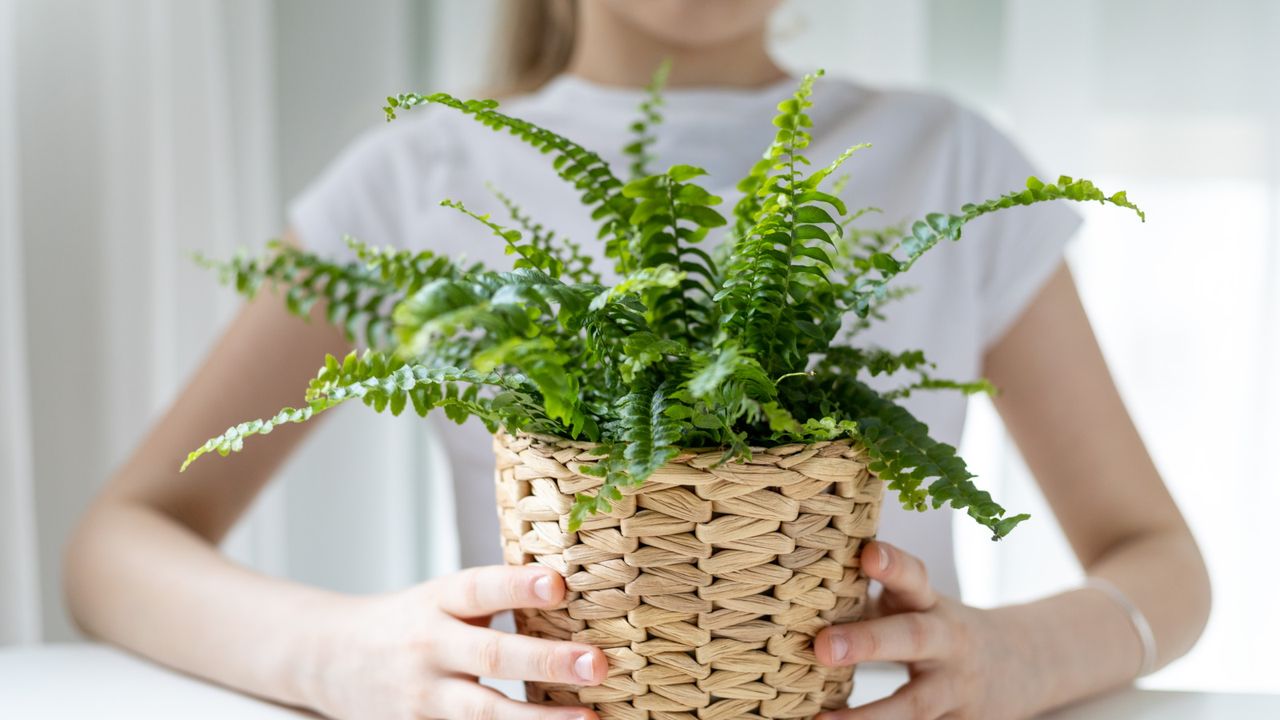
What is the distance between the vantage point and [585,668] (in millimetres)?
533

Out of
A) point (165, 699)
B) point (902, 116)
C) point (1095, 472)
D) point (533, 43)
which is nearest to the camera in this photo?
point (165, 699)

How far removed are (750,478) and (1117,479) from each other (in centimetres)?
70

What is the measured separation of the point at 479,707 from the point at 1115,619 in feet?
1.76

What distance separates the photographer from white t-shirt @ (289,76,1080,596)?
1.09m

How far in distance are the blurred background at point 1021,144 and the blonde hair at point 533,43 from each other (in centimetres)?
5

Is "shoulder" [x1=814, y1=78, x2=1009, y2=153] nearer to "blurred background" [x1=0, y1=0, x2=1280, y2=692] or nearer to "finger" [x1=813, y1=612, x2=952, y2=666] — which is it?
"blurred background" [x1=0, y1=0, x2=1280, y2=692]

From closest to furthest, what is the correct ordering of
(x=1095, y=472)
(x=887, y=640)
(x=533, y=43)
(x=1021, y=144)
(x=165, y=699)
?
(x=887, y=640)
(x=165, y=699)
(x=1095, y=472)
(x=533, y=43)
(x=1021, y=144)

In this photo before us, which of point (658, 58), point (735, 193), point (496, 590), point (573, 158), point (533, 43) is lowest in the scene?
point (496, 590)

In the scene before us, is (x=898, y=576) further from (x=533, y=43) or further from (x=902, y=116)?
(x=533, y=43)

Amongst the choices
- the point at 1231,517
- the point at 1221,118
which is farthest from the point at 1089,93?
the point at 1231,517

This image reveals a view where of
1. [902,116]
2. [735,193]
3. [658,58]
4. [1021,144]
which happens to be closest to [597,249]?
[735,193]

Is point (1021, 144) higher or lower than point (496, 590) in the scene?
higher

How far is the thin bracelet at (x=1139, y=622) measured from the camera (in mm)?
822

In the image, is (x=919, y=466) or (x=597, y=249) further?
(x=597, y=249)
